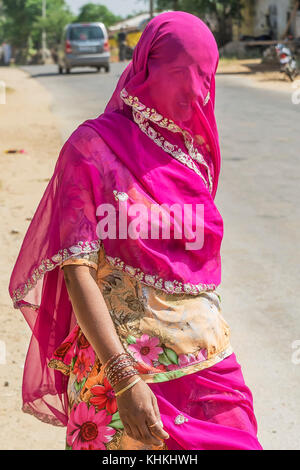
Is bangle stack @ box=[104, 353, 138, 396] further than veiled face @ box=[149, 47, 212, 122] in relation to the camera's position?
No

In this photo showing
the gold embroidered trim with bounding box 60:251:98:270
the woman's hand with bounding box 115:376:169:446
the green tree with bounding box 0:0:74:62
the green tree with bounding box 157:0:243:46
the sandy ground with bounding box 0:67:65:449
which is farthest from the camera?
the green tree with bounding box 0:0:74:62

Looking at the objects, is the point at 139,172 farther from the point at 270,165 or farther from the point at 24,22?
the point at 24,22

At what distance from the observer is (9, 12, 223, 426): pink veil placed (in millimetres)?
1807

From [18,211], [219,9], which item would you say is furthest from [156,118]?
[219,9]

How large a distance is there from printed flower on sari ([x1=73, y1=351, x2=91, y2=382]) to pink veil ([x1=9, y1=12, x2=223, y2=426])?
0.14 m

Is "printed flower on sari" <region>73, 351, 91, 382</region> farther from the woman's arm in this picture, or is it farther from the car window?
the car window

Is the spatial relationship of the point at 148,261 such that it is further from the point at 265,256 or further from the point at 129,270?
the point at 265,256

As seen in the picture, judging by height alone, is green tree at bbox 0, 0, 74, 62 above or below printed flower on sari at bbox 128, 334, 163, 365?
below

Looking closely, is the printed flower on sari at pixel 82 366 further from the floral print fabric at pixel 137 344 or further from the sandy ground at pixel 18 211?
the sandy ground at pixel 18 211

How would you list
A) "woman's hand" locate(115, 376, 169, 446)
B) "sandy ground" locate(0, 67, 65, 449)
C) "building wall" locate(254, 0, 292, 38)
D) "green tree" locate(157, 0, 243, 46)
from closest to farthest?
"woman's hand" locate(115, 376, 169, 446) → "sandy ground" locate(0, 67, 65, 449) → "building wall" locate(254, 0, 292, 38) → "green tree" locate(157, 0, 243, 46)

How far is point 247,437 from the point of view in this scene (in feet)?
6.06

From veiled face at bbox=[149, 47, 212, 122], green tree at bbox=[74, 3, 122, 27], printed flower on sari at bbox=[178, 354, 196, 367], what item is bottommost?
green tree at bbox=[74, 3, 122, 27]

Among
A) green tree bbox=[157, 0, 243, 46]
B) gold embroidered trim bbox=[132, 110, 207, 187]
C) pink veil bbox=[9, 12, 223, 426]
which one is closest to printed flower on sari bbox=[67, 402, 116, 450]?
pink veil bbox=[9, 12, 223, 426]
